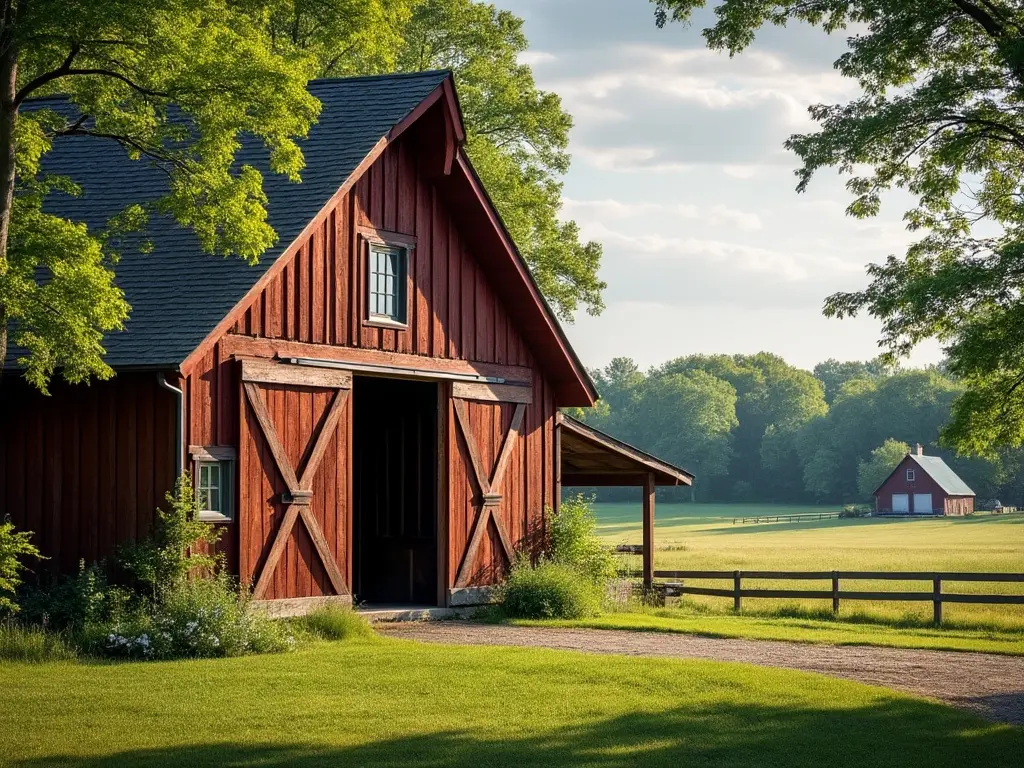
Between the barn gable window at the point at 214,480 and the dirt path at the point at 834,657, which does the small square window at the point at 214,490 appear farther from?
the dirt path at the point at 834,657

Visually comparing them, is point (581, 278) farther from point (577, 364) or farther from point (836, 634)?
point (836, 634)

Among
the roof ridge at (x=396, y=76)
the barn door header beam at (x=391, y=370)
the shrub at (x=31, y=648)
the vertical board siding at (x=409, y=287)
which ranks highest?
the roof ridge at (x=396, y=76)

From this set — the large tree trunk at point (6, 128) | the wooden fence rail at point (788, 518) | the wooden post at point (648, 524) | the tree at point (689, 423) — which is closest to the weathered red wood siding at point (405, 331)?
the wooden post at point (648, 524)

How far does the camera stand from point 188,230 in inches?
829

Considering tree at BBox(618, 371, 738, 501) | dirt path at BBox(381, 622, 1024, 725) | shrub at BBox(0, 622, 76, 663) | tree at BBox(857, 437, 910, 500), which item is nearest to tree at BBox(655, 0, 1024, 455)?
dirt path at BBox(381, 622, 1024, 725)

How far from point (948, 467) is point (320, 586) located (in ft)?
333

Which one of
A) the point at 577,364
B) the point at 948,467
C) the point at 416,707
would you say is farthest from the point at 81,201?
the point at 948,467

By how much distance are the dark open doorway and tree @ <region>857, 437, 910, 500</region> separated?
9805cm

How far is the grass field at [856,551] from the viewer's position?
28.9 meters

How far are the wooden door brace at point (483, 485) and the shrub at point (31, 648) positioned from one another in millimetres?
8678

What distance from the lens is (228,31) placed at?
16.2 m

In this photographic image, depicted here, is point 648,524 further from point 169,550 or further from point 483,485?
point 169,550

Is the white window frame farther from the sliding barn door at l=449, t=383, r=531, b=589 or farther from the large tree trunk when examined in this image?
the large tree trunk

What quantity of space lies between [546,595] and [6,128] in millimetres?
11868
